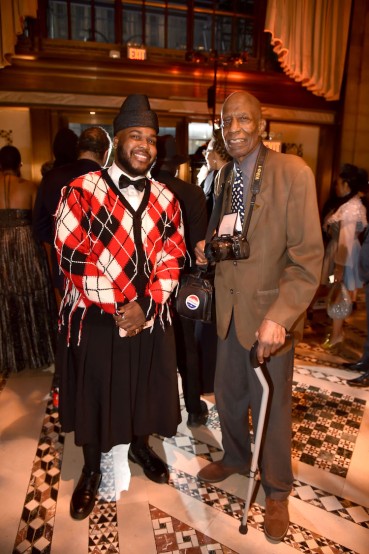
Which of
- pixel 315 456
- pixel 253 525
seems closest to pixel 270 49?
pixel 315 456

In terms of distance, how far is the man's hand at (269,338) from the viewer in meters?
1.49

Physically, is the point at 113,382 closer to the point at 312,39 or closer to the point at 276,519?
the point at 276,519

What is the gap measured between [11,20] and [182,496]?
16.2 ft

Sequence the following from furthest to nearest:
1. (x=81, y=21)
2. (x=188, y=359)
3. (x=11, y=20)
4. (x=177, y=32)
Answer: (x=177, y=32) → (x=81, y=21) → (x=11, y=20) → (x=188, y=359)

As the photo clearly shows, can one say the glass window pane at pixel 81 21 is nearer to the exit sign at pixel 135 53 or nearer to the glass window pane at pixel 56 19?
the glass window pane at pixel 56 19

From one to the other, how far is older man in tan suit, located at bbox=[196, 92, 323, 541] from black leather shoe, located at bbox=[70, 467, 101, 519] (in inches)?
26.6

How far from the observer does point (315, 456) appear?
2.25 m

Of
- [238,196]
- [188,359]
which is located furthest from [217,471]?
[238,196]

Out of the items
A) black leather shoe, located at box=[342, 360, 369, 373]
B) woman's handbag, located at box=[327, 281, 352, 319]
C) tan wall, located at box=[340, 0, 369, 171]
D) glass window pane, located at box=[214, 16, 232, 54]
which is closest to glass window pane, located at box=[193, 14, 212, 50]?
glass window pane, located at box=[214, 16, 232, 54]

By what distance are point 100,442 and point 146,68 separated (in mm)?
4891

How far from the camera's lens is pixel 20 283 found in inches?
121

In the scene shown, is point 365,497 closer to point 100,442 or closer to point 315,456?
point 315,456

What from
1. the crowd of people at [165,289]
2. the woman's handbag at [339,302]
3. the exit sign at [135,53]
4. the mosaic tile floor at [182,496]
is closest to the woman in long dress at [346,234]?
the woman's handbag at [339,302]

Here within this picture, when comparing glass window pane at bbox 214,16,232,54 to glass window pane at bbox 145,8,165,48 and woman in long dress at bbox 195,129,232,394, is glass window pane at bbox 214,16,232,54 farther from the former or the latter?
woman in long dress at bbox 195,129,232,394
